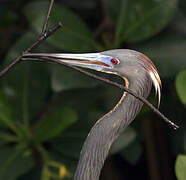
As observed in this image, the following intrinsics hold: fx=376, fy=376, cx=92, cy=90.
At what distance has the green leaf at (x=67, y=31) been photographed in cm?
92

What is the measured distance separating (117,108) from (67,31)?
0.50 meters

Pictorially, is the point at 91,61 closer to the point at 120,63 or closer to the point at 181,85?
the point at 120,63

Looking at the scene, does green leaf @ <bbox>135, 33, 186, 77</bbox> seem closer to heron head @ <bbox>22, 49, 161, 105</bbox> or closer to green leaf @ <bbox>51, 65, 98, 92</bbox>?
green leaf @ <bbox>51, 65, 98, 92</bbox>

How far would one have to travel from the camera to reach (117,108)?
47 centimetres

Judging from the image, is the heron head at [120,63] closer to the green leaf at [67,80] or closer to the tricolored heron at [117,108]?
the tricolored heron at [117,108]

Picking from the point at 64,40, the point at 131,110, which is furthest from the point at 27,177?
the point at 131,110

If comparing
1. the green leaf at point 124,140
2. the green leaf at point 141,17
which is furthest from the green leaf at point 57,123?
the green leaf at point 141,17

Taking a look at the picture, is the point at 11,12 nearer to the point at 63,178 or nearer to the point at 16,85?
the point at 16,85

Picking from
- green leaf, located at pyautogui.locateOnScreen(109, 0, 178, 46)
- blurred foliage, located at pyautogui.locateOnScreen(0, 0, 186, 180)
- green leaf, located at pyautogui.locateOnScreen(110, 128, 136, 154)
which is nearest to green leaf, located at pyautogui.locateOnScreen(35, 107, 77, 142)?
blurred foliage, located at pyautogui.locateOnScreen(0, 0, 186, 180)

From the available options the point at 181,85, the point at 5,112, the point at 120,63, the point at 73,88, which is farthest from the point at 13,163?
the point at 120,63

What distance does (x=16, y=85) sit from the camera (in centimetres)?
100

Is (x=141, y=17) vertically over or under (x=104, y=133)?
over

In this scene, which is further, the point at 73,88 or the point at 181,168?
the point at 73,88

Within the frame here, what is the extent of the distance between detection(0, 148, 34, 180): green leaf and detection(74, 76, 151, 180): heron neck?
47 centimetres
